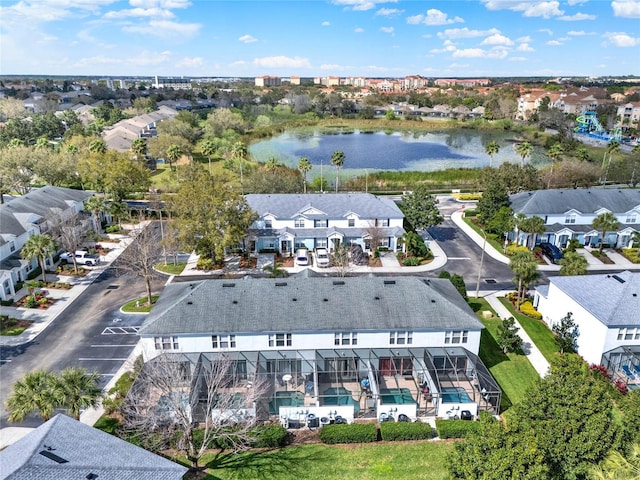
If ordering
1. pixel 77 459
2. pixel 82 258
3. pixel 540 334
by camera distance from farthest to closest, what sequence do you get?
pixel 82 258
pixel 540 334
pixel 77 459

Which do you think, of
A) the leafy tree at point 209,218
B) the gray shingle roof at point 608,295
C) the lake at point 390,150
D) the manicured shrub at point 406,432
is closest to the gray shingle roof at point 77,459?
the manicured shrub at point 406,432

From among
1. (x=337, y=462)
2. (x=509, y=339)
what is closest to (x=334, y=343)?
(x=337, y=462)

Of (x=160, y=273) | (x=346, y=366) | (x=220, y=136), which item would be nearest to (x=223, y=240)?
(x=160, y=273)

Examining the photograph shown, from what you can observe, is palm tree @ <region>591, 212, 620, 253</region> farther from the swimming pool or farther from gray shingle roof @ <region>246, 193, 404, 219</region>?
the swimming pool

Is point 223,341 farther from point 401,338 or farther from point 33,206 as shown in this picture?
point 33,206

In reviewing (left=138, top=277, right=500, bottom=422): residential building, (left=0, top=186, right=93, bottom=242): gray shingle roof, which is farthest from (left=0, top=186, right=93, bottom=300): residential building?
(left=138, top=277, right=500, bottom=422): residential building
